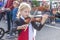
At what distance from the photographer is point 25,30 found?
134 inches

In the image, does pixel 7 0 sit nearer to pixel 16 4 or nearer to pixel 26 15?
pixel 16 4

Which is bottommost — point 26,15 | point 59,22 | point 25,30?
point 59,22

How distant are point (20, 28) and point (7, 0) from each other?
4.43m

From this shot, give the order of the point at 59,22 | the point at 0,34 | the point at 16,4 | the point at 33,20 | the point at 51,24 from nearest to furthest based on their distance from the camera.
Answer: the point at 33,20 < the point at 16,4 < the point at 0,34 < the point at 51,24 < the point at 59,22

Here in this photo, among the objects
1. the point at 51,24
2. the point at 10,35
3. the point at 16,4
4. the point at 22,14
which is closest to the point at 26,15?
the point at 22,14

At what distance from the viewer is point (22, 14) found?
132 inches

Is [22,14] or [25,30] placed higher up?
[22,14]

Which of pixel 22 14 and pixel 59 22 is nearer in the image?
pixel 22 14

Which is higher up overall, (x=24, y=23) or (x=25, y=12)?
(x=25, y=12)

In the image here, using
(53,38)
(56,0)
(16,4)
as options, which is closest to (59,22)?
(56,0)

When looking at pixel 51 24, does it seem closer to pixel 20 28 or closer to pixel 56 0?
pixel 56 0

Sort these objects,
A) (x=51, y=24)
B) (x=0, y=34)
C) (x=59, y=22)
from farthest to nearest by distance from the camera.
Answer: (x=59, y=22) → (x=51, y=24) → (x=0, y=34)

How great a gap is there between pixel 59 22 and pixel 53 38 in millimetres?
5530

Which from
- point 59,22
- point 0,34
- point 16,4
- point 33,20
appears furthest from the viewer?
point 59,22
